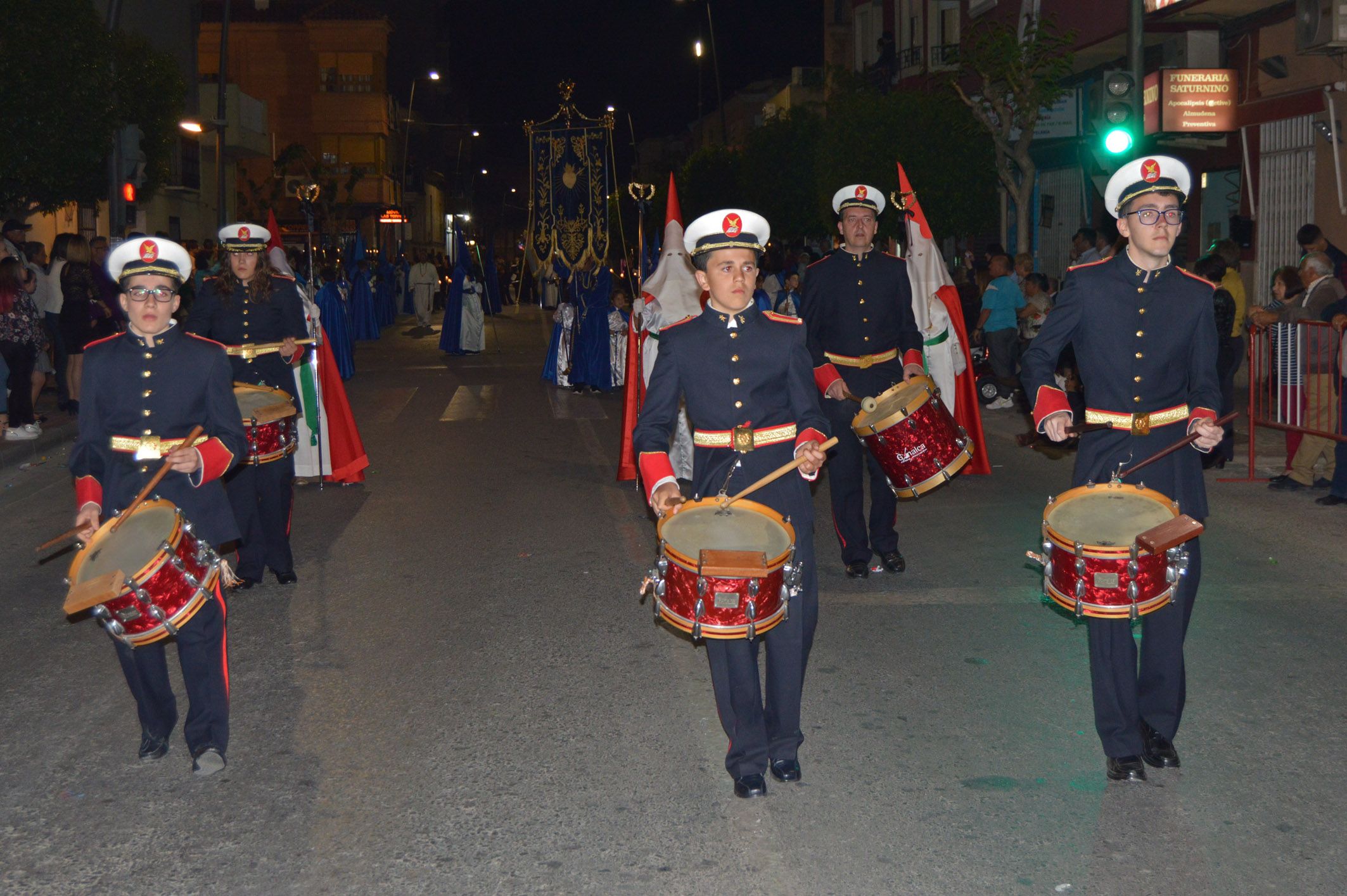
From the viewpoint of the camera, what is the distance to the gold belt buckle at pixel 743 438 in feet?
14.6

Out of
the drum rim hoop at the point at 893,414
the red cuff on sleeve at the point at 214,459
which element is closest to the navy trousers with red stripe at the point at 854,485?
the drum rim hoop at the point at 893,414

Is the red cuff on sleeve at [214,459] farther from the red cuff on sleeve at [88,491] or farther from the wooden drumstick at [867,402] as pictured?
the wooden drumstick at [867,402]

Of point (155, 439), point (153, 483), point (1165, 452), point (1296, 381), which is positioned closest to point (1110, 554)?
point (1165, 452)

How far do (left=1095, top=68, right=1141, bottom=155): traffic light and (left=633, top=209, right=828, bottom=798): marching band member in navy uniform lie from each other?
10.5 m

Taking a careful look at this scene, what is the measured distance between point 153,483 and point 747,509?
78.1 inches

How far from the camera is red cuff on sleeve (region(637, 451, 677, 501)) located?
4387 millimetres

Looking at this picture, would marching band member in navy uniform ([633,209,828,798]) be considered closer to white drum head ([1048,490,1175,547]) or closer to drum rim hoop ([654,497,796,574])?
drum rim hoop ([654,497,796,574])

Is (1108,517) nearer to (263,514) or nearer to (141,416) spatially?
(141,416)

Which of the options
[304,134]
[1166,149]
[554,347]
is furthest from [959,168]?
[304,134]

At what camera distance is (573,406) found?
1744cm

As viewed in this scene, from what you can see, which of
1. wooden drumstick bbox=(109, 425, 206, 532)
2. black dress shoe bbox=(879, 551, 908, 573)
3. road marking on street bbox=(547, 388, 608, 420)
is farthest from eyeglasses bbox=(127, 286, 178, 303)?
road marking on street bbox=(547, 388, 608, 420)

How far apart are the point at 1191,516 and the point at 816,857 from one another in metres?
1.75

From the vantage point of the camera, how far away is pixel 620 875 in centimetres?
396

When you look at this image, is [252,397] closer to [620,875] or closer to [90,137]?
[620,875]
